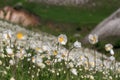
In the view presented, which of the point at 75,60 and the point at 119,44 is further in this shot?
the point at 119,44

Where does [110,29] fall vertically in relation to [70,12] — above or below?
below

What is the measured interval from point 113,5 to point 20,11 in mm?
37486

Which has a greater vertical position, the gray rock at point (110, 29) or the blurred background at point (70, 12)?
the blurred background at point (70, 12)

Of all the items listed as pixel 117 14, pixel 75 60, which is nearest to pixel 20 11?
pixel 117 14

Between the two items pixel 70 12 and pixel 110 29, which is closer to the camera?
pixel 110 29

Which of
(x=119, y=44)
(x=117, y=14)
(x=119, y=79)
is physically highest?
(x=117, y=14)

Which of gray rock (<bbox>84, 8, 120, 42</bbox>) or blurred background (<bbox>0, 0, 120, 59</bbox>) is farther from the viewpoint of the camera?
blurred background (<bbox>0, 0, 120, 59</bbox>)

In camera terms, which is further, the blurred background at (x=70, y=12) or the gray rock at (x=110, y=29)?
the blurred background at (x=70, y=12)

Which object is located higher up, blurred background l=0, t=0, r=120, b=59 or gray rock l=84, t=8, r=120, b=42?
blurred background l=0, t=0, r=120, b=59

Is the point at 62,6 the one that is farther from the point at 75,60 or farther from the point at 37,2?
the point at 75,60

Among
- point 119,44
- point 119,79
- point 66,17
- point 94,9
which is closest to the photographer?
point 119,79

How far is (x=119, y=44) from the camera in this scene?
113 feet

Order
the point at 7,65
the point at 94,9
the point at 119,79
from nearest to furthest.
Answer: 1. the point at 7,65
2. the point at 119,79
3. the point at 94,9

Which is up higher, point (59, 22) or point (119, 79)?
point (59, 22)
